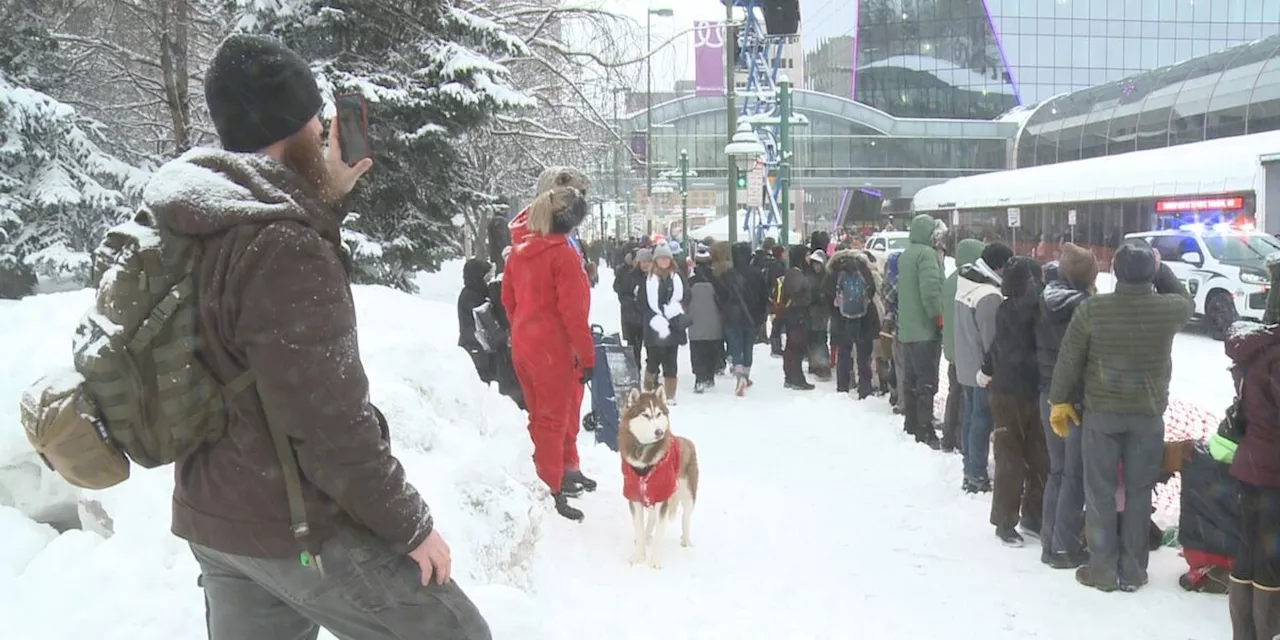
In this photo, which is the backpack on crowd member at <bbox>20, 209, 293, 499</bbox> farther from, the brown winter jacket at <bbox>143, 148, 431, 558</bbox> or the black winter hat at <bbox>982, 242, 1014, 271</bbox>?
the black winter hat at <bbox>982, 242, 1014, 271</bbox>

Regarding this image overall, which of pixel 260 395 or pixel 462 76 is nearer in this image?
pixel 260 395

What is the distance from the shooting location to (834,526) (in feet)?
21.4

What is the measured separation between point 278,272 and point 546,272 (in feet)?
12.4

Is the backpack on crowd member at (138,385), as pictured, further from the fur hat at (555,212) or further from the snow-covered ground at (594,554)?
the fur hat at (555,212)

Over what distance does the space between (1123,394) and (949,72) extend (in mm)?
75345

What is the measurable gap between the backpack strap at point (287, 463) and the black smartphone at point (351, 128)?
2.01ft

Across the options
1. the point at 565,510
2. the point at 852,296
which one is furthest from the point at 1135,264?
the point at 852,296

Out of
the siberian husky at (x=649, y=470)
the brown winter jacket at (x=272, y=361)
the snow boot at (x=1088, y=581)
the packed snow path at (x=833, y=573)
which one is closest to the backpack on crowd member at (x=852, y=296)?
the packed snow path at (x=833, y=573)

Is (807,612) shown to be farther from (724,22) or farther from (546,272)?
(724,22)

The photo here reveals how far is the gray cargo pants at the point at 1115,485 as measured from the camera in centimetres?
501

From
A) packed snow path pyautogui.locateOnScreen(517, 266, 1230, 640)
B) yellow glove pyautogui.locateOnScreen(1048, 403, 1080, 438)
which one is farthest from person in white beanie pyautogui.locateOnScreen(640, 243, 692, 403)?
yellow glove pyautogui.locateOnScreen(1048, 403, 1080, 438)

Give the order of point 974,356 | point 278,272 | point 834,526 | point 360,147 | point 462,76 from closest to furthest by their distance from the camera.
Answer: point 278,272 → point 360,147 → point 834,526 → point 974,356 → point 462,76

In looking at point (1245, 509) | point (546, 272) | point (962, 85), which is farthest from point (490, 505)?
point (962, 85)

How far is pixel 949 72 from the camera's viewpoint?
73250 millimetres
